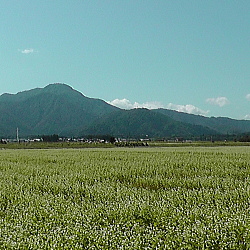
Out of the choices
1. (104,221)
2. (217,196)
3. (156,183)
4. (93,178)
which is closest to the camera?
(104,221)

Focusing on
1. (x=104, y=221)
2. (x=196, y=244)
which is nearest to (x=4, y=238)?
(x=104, y=221)

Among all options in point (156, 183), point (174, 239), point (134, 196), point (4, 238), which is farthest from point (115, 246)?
point (156, 183)

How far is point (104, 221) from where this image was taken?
6.04 meters

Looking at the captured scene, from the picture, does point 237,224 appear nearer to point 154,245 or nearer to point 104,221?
point 154,245

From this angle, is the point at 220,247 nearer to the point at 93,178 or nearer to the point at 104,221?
the point at 104,221

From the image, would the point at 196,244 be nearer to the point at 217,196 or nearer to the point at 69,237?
the point at 69,237

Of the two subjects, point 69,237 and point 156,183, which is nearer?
point 69,237

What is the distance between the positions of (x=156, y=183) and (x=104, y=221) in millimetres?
5718

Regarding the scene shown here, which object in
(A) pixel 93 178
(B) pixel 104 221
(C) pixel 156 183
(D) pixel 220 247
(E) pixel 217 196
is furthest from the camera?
(A) pixel 93 178

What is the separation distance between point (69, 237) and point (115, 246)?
29.5 inches

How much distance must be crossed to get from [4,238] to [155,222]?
100 inches

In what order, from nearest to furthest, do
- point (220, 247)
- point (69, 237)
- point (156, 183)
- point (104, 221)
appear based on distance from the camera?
point (220, 247)
point (69, 237)
point (104, 221)
point (156, 183)

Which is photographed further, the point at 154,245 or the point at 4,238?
the point at 4,238

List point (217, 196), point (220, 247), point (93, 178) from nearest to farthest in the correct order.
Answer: point (220, 247)
point (217, 196)
point (93, 178)
